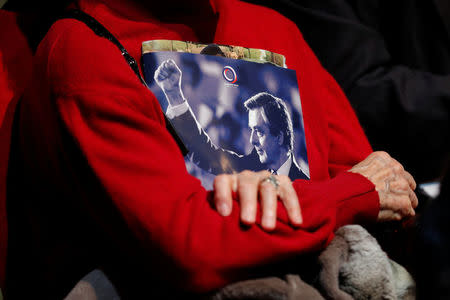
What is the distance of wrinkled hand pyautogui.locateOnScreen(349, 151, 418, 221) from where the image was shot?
809 mm

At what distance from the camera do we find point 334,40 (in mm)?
1441

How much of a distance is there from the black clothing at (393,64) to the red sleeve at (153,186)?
2.47ft

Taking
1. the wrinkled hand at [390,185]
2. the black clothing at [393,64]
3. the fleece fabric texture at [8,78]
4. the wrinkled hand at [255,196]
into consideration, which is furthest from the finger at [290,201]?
the black clothing at [393,64]

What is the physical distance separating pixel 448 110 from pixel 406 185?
56 cm

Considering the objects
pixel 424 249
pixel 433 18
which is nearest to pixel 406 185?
pixel 424 249

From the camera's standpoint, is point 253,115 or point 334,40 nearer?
point 253,115

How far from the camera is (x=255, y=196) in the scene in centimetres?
63

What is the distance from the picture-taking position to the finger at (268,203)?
23.8 inches

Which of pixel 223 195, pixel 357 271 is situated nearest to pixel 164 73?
pixel 223 195

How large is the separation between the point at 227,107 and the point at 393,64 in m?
0.92

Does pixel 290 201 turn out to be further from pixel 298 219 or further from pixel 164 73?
pixel 164 73

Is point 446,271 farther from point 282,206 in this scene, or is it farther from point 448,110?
point 448,110

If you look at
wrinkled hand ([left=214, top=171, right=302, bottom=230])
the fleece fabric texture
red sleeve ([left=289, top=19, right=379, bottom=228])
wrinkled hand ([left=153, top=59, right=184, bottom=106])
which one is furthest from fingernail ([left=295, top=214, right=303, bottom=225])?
the fleece fabric texture

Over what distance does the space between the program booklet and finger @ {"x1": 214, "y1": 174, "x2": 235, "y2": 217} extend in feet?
0.29
